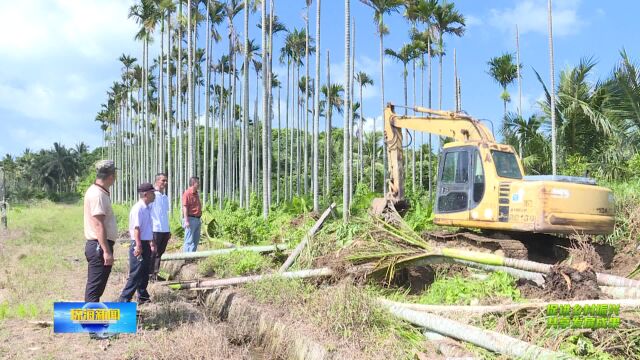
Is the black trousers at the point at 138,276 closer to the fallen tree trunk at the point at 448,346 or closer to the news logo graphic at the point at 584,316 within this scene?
the fallen tree trunk at the point at 448,346

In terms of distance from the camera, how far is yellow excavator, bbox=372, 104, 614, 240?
8.86 metres

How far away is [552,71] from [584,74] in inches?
75.2

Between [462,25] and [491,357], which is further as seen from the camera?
[462,25]

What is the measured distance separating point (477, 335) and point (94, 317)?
3.67 m

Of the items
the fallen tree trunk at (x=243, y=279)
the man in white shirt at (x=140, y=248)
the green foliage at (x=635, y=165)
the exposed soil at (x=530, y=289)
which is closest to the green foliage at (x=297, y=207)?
the green foliage at (x=635, y=165)

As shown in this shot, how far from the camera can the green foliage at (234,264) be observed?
934 cm

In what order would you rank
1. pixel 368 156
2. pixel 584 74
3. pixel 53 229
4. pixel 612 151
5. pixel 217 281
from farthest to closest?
pixel 368 156 → pixel 53 229 → pixel 584 74 → pixel 612 151 → pixel 217 281

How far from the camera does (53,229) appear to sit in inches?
900

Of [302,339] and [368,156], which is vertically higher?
[368,156]

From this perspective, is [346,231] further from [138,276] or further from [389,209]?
[138,276]

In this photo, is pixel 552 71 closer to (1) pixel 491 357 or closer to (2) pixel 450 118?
(2) pixel 450 118

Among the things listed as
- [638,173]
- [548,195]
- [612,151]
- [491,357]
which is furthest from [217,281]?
[612,151]

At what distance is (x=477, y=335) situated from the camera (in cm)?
494

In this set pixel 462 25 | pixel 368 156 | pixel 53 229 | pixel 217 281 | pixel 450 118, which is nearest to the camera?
pixel 217 281
